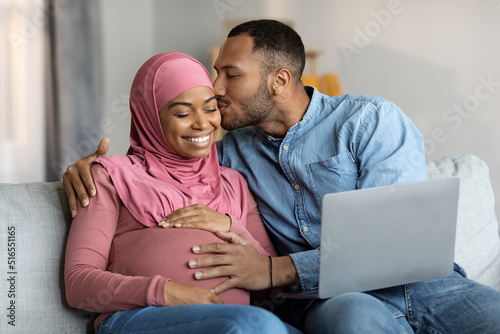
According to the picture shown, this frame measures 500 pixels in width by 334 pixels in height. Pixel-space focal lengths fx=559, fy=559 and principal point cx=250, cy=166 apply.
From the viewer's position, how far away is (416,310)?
149 cm

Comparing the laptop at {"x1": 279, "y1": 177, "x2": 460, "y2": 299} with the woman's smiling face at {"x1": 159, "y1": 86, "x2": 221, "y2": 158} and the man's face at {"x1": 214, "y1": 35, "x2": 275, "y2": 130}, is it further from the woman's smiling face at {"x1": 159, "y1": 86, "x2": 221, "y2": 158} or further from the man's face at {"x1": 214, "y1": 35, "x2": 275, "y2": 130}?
the man's face at {"x1": 214, "y1": 35, "x2": 275, "y2": 130}

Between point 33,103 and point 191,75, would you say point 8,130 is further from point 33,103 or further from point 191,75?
point 191,75

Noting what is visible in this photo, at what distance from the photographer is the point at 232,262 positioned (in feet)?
4.73

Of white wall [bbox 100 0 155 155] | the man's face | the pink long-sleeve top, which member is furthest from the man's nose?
white wall [bbox 100 0 155 155]

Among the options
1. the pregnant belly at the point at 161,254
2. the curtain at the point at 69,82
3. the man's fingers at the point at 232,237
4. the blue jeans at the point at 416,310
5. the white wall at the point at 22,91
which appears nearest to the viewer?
the blue jeans at the point at 416,310

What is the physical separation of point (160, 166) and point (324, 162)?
486mm

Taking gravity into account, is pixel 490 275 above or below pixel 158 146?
below

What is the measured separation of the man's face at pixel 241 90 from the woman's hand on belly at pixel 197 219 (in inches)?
14.1

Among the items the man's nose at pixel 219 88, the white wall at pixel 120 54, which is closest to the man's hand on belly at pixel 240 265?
the man's nose at pixel 219 88

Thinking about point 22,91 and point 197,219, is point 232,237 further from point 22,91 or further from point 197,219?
point 22,91

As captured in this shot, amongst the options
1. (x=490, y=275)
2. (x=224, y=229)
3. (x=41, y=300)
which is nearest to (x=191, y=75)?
(x=224, y=229)

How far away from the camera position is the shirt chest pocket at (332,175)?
65.3 inches

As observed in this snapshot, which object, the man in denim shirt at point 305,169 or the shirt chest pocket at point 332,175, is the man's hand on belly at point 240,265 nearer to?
the man in denim shirt at point 305,169

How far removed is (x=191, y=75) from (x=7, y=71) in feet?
7.25
